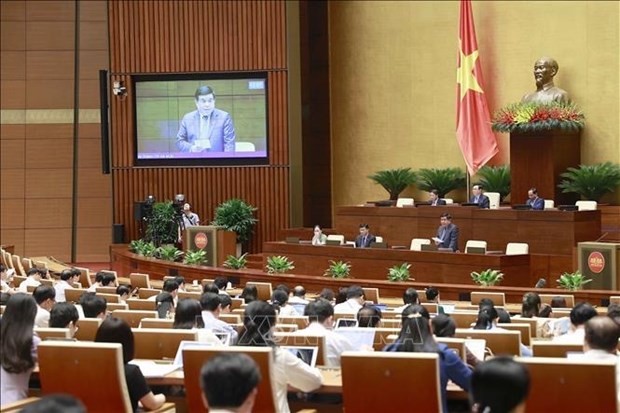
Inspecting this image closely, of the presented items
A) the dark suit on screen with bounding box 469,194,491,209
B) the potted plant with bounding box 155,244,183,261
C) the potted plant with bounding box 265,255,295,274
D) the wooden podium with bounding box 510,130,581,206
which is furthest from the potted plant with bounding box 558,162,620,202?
the potted plant with bounding box 155,244,183,261

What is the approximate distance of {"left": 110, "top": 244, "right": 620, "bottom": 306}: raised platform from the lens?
12984 millimetres

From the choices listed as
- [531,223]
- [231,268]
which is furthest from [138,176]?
[531,223]

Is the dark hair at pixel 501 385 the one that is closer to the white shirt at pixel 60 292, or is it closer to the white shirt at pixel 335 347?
the white shirt at pixel 335 347

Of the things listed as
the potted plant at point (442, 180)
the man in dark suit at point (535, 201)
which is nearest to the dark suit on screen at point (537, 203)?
the man in dark suit at point (535, 201)

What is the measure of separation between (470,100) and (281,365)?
14293 mm

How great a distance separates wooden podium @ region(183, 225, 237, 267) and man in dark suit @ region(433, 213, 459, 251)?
3.93 m

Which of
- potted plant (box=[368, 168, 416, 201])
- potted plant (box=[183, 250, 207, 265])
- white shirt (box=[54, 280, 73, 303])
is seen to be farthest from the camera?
potted plant (box=[368, 168, 416, 201])

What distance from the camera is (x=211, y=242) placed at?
18031 millimetres

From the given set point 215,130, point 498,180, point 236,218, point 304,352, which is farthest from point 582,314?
point 215,130

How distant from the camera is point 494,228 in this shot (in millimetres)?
16109

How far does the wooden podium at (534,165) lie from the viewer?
17.2 meters

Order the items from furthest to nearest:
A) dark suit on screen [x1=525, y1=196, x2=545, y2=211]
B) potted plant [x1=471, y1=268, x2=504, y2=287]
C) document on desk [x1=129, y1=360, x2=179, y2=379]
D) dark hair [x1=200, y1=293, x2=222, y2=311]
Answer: dark suit on screen [x1=525, y1=196, x2=545, y2=211]
potted plant [x1=471, y1=268, x2=504, y2=287]
dark hair [x1=200, y1=293, x2=222, y2=311]
document on desk [x1=129, y1=360, x2=179, y2=379]

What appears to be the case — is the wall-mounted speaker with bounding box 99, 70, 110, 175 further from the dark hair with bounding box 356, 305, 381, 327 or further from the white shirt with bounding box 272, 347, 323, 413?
the white shirt with bounding box 272, 347, 323, 413

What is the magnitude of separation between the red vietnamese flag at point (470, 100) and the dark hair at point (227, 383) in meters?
15.7
